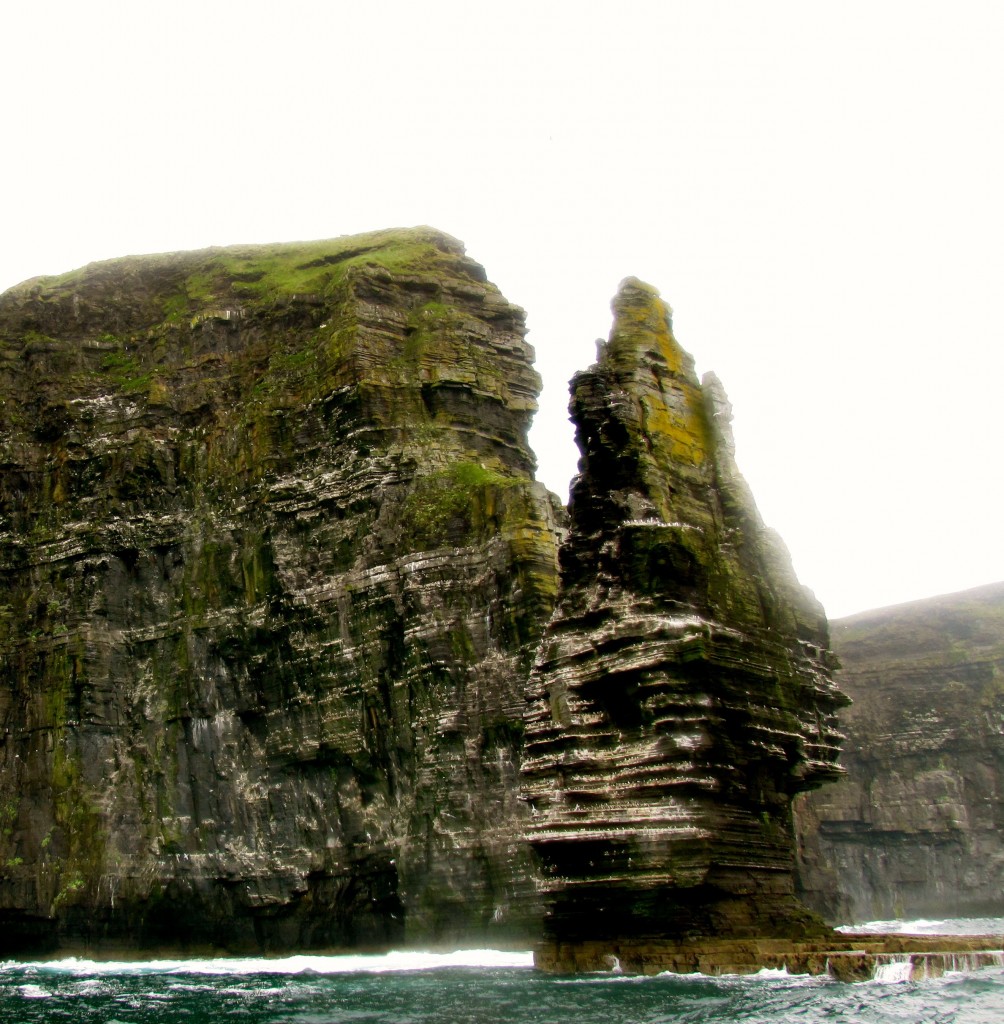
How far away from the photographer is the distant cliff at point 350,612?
29531 mm

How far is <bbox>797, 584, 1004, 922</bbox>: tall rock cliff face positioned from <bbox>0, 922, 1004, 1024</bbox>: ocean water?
53.6 metres

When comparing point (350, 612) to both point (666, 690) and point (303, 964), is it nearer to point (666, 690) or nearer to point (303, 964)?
point (303, 964)

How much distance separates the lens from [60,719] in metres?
51.6

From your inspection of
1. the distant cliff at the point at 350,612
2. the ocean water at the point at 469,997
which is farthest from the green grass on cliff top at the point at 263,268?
the ocean water at the point at 469,997

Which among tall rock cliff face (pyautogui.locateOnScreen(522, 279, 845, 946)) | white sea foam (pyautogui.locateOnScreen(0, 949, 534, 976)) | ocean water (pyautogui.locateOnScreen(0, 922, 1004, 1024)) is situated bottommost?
white sea foam (pyautogui.locateOnScreen(0, 949, 534, 976))

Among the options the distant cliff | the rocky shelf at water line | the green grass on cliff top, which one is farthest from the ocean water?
the green grass on cliff top

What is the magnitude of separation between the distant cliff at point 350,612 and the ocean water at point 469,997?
3.14 metres

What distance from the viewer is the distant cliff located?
2953 cm

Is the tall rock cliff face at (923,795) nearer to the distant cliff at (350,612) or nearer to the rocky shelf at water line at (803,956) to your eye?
the distant cliff at (350,612)

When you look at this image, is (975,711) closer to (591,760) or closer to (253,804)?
(253,804)

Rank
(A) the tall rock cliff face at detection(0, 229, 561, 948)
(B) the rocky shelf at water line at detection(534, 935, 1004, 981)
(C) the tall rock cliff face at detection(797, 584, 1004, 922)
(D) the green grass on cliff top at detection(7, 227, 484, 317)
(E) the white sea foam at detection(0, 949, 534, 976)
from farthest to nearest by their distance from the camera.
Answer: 1. (C) the tall rock cliff face at detection(797, 584, 1004, 922)
2. (D) the green grass on cliff top at detection(7, 227, 484, 317)
3. (A) the tall rock cliff face at detection(0, 229, 561, 948)
4. (E) the white sea foam at detection(0, 949, 534, 976)
5. (B) the rocky shelf at water line at detection(534, 935, 1004, 981)

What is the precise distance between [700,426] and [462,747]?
1581 cm

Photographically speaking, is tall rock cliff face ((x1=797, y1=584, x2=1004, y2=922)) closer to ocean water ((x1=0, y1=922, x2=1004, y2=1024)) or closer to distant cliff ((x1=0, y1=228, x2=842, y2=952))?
distant cliff ((x1=0, y1=228, x2=842, y2=952))

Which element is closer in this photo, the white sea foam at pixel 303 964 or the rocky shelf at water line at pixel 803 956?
the rocky shelf at water line at pixel 803 956
